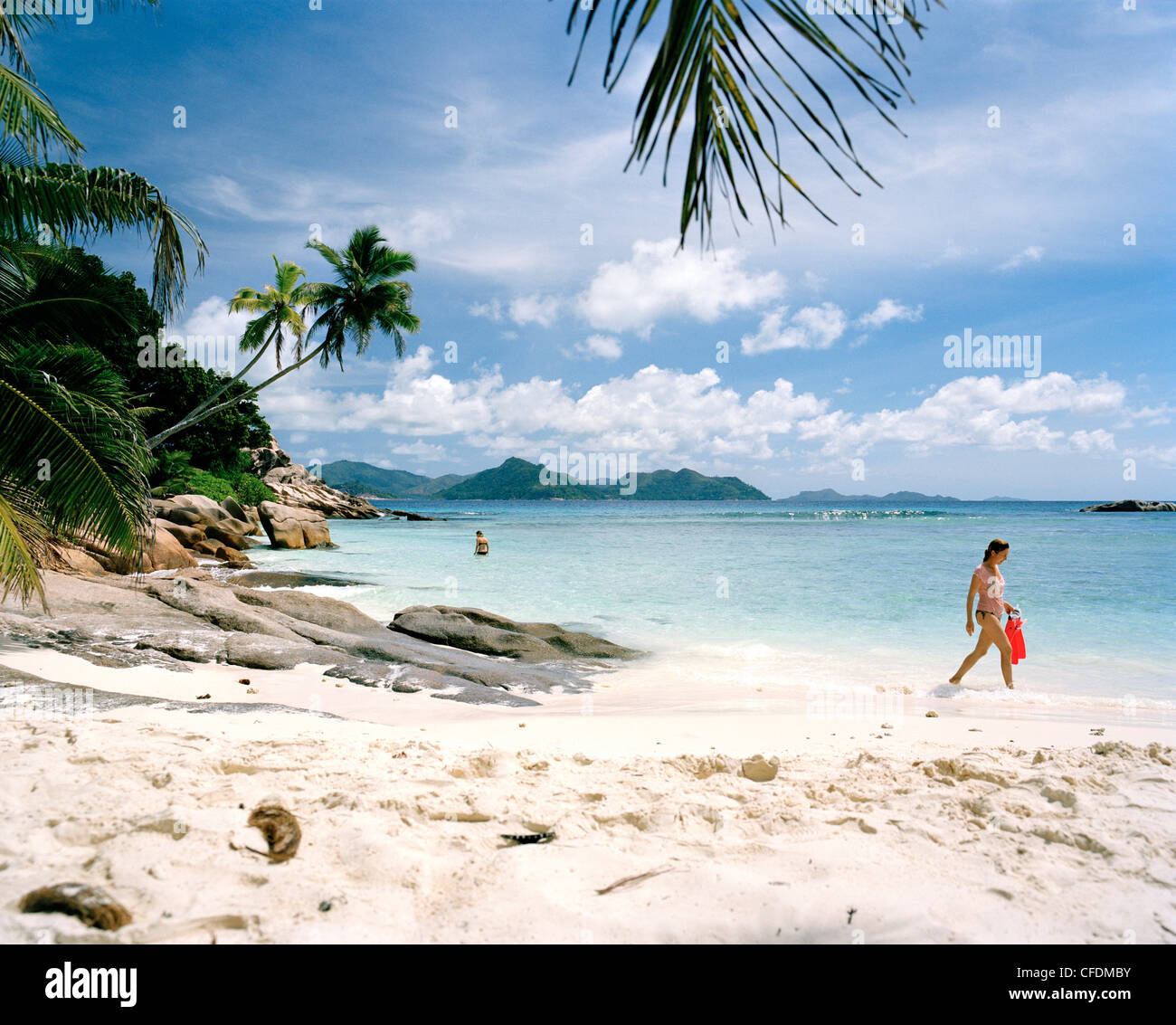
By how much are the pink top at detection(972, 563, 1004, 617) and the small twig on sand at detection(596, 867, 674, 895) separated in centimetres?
658

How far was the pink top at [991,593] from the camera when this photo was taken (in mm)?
7418

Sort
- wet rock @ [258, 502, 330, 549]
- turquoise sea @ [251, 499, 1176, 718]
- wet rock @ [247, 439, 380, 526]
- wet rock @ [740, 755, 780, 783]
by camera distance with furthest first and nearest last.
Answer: wet rock @ [247, 439, 380, 526]
wet rock @ [258, 502, 330, 549]
turquoise sea @ [251, 499, 1176, 718]
wet rock @ [740, 755, 780, 783]

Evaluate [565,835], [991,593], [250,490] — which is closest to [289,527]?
[250,490]

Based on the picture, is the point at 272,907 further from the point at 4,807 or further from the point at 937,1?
the point at 937,1

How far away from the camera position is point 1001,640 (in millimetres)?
7395

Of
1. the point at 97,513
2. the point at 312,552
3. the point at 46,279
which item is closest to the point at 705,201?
the point at 97,513

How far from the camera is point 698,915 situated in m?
2.16

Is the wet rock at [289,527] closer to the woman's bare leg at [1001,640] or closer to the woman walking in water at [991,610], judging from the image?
the woman walking in water at [991,610]

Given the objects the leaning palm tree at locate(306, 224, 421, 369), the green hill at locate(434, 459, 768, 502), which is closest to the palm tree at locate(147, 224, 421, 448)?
the leaning palm tree at locate(306, 224, 421, 369)

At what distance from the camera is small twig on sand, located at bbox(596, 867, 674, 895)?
7.68ft

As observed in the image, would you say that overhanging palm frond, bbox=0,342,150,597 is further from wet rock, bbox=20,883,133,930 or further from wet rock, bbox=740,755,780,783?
wet rock, bbox=740,755,780,783

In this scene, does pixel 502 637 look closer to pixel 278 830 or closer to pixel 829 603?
pixel 278 830

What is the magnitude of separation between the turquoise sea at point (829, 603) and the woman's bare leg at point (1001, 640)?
0.24 m
